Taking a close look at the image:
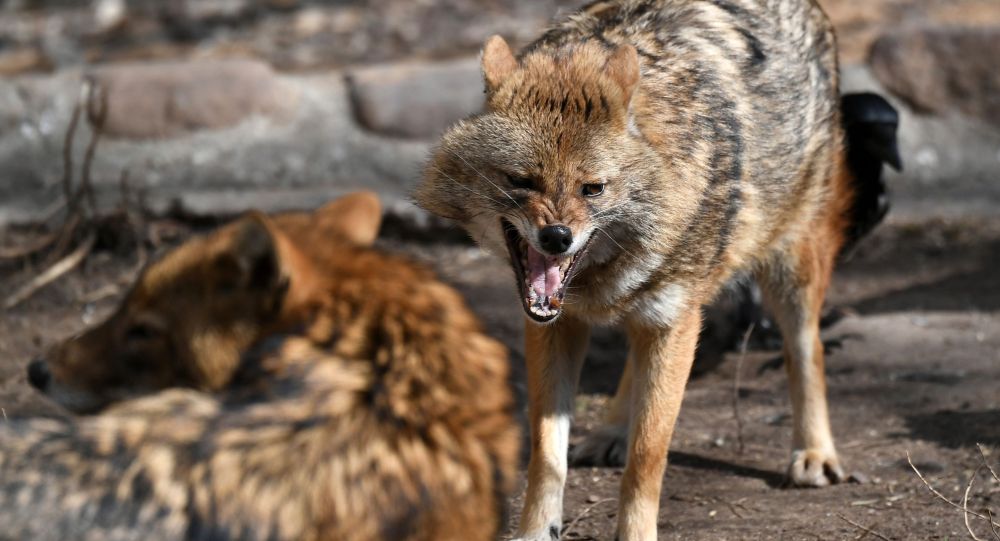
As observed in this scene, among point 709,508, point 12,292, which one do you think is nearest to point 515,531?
point 709,508

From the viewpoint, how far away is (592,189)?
444 centimetres

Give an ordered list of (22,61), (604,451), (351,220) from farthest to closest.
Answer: (22,61) < (604,451) < (351,220)

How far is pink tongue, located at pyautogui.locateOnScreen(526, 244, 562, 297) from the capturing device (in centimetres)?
448

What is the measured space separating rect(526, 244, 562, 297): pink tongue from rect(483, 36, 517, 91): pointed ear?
632 mm

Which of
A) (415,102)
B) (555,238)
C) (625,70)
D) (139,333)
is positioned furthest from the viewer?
(415,102)

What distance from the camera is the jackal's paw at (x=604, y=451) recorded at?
5.81 meters

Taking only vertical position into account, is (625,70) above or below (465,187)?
above

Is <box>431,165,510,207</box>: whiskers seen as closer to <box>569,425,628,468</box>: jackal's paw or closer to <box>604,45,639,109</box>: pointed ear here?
<box>604,45,639,109</box>: pointed ear

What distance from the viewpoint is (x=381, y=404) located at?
3.29 meters

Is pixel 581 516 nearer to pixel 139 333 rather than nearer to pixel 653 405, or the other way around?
pixel 653 405

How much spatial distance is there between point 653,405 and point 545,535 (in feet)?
2.08

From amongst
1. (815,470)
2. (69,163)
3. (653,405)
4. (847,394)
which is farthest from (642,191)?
(69,163)

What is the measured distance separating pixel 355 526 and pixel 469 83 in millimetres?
6001

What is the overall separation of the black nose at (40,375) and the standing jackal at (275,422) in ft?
0.85
